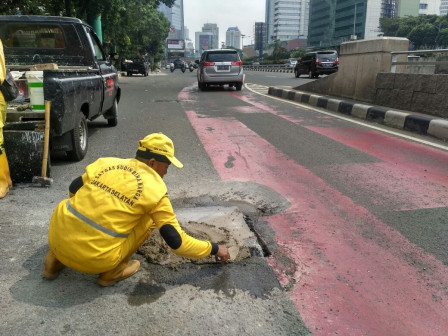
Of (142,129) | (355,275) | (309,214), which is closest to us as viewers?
(355,275)

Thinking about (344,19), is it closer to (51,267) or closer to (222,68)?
(222,68)

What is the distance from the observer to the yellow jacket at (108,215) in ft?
7.77

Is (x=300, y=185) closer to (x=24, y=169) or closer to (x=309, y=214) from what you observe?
(x=309, y=214)

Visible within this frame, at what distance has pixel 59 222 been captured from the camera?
2.46m

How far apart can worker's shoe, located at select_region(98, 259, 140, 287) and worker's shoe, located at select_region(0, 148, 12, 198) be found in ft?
6.66

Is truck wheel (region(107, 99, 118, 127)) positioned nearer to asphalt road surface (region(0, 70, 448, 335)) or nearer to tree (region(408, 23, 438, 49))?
asphalt road surface (region(0, 70, 448, 335))

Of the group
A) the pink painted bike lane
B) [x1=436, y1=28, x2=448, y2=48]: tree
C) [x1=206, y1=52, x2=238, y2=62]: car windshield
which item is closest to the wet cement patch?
the pink painted bike lane

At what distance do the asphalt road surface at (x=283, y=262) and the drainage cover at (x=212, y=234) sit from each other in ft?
0.30

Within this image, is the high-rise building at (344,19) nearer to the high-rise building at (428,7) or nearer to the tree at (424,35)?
the high-rise building at (428,7)

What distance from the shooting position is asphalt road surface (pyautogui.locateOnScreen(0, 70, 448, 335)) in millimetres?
2262

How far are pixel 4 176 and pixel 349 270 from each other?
341cm

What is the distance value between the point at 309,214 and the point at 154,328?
196 centimetres

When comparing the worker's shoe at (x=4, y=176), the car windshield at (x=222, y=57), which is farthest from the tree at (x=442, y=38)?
the worker's shoe at (x=4, y=176)

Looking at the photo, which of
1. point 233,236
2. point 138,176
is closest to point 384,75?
point 233,236
